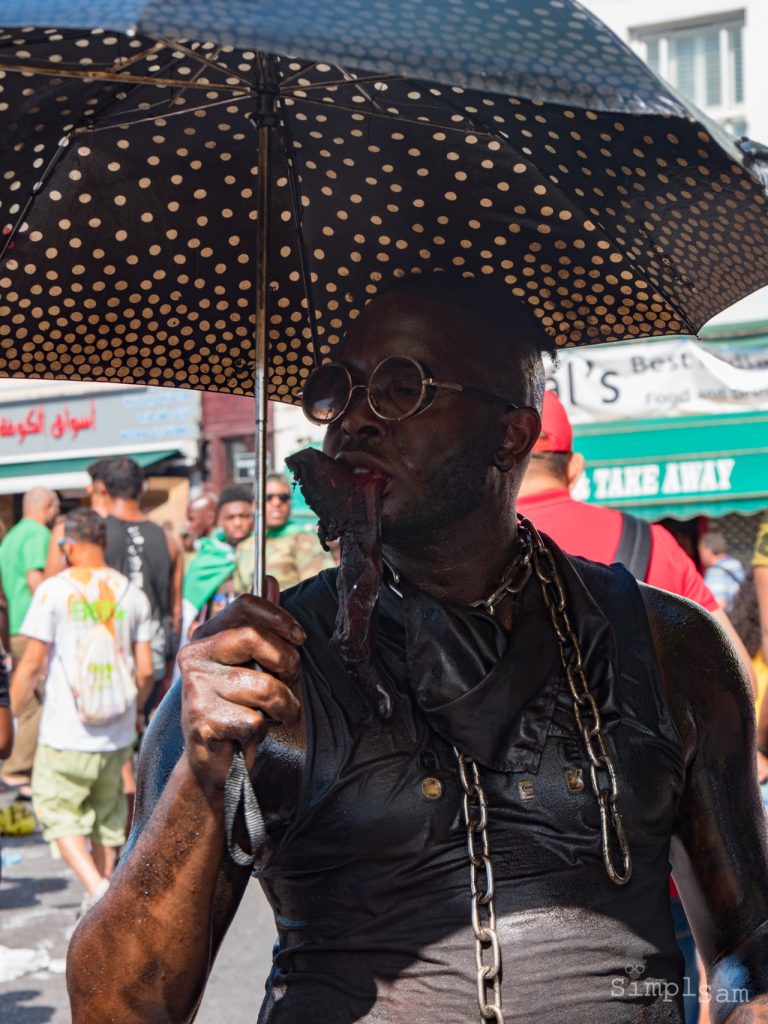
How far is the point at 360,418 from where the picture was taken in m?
2.27

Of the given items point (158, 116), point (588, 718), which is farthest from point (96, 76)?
point (588, 718)

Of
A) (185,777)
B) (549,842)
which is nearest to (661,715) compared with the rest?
(549,842)

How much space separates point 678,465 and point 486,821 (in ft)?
38.6

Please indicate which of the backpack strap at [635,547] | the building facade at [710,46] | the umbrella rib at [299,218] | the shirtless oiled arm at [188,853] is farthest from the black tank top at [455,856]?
the building facade at [710,46]

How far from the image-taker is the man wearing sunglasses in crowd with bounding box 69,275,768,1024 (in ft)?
6.31

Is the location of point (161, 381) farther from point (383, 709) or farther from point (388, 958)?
point (388, 958)

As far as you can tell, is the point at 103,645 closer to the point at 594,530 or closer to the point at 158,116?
the point at 594,530

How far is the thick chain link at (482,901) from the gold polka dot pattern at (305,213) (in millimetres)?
1087

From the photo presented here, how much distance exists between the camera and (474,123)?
250 cm

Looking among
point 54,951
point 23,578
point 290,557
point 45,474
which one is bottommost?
point 54,951

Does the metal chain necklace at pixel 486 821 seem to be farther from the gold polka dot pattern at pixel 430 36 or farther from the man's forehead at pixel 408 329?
the gold polka dot pattern at pixel 430 36

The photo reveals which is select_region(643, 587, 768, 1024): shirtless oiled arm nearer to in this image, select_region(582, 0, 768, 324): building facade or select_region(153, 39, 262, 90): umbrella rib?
select_region(153, 39, 262, 90): umbrella rib

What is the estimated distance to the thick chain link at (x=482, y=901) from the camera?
1999 millimetres

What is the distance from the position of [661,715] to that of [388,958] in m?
0.59
